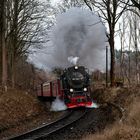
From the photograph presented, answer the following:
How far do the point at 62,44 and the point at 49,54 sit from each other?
8.95ft

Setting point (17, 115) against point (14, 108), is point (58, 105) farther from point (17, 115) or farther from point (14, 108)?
point (17, 115)

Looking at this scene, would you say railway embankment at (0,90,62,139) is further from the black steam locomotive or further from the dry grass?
the black steam locomotive

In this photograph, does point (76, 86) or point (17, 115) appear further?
point (76, 86)

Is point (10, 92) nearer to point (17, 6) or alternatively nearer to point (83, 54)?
point (83, 54)

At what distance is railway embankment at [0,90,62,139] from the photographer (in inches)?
693

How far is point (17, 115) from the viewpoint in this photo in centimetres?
2150

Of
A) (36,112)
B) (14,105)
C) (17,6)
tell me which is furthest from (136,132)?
(17,6)

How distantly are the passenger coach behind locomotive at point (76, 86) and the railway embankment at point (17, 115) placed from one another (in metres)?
2.28

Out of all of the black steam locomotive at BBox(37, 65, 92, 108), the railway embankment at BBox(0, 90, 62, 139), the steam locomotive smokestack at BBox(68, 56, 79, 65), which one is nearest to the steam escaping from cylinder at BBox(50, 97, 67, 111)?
the black steam locomotive at BBox(37, 65, 92, 108)

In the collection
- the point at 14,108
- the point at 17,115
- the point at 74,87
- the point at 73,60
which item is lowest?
the point at 17,115

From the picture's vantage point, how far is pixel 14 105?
2262 cm

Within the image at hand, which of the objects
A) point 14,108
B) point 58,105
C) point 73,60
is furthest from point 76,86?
point 14,108

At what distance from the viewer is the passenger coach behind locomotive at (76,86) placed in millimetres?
26233

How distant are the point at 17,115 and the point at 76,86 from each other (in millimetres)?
6306
